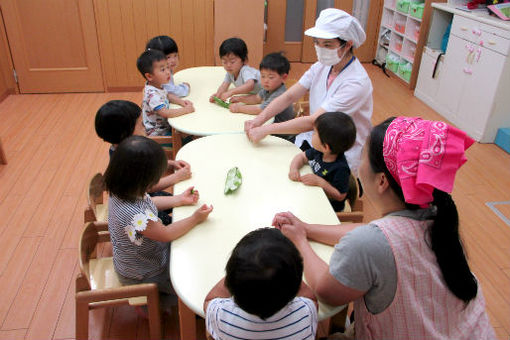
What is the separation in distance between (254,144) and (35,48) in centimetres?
350

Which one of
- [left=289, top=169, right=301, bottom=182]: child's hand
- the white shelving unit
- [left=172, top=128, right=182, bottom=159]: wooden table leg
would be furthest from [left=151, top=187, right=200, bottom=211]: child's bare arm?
the white shelving unit

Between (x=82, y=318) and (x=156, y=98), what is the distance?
140cm

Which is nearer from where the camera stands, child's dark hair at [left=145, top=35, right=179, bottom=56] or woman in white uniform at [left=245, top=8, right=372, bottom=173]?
woman in white uniform at [left=245, top=8, right=372, bottom=173]

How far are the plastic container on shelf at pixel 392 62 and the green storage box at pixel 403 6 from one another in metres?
0.59

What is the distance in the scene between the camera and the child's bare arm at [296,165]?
6.09ft

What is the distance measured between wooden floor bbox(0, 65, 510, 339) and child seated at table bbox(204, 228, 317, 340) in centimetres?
76

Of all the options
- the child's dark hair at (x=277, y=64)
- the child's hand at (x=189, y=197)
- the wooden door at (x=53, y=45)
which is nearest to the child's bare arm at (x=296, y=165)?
the child's hand at (x=189, y=197)

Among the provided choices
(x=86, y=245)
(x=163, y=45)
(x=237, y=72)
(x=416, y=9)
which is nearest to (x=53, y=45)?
(x=163, y=45)

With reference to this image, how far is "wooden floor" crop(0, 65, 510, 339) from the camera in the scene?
2047 millimetres

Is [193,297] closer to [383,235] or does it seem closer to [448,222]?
[383,235]

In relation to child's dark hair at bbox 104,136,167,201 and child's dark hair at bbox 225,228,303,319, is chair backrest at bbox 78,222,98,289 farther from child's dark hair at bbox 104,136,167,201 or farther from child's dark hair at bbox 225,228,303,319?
child's dark hair at bbox 225,228,303,319

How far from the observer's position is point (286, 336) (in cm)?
108

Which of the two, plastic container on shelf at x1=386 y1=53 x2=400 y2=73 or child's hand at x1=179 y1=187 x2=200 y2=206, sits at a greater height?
child's hand at x1=179 y1=187 x2=200 y2=206

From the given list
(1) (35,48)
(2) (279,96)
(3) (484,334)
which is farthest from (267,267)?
(1) (35,48)
